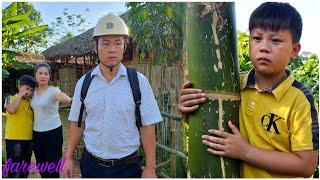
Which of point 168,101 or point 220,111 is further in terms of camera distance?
point 168,101

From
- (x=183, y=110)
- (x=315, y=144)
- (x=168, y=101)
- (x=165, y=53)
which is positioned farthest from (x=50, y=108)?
(x=315, y=144)

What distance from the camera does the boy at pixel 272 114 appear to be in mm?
869

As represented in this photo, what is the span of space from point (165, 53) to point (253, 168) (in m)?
2.42

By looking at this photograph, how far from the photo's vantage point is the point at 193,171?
869 millimetres

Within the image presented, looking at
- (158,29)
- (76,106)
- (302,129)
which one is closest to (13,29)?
(158,29)

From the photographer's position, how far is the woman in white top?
2.36 metres

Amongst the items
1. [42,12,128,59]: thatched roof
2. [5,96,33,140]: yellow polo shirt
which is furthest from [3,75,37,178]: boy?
[42,12,128,59]: thatched roof

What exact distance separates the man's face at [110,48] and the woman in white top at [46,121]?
2.54 ft

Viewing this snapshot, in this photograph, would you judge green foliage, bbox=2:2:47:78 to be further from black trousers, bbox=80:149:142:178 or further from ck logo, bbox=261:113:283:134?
ck logo, bbox=261:113:283:134

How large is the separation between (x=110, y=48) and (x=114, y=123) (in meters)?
0.33

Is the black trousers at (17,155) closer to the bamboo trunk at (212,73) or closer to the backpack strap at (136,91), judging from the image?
the backpack strap at (136,91)

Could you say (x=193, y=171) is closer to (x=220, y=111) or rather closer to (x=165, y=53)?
(x=220, y=111)

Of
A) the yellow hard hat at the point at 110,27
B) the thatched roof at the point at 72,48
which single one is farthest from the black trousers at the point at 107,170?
the thatched roof at the point at 72,48

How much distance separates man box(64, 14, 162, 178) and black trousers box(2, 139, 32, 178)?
1.04 m
